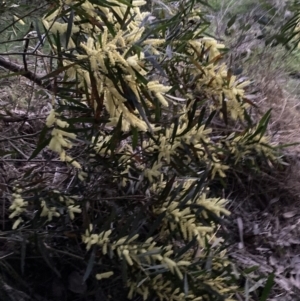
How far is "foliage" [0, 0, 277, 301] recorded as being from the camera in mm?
1014

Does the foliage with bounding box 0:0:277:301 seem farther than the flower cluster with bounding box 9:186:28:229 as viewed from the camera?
No

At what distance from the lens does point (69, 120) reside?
3.53 feet

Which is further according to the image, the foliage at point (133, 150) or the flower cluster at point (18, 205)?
the flower cluster at point (18, 205)

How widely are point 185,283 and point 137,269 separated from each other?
0.14 meters

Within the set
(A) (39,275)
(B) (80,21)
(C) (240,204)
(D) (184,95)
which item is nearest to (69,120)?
(B) (80,21)

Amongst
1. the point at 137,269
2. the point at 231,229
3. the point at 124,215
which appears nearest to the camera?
the point at 137,269

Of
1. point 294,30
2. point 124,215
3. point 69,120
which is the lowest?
point 124,215

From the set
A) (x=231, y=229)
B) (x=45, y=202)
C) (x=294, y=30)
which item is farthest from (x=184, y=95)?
(x=231, y=229)

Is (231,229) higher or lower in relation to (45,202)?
lower

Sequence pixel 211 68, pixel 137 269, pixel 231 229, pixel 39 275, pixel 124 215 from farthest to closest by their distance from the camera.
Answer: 1. pixel 231 229
2. pixel 39 275
3. pixel 124 215
4. pixel 137 269
5. pixel 211 68

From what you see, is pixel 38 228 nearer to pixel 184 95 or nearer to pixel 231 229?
pixel 184 95

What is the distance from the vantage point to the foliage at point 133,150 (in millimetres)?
1014

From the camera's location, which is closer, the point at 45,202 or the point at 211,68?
the point at 211,68

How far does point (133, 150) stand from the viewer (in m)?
1.31
